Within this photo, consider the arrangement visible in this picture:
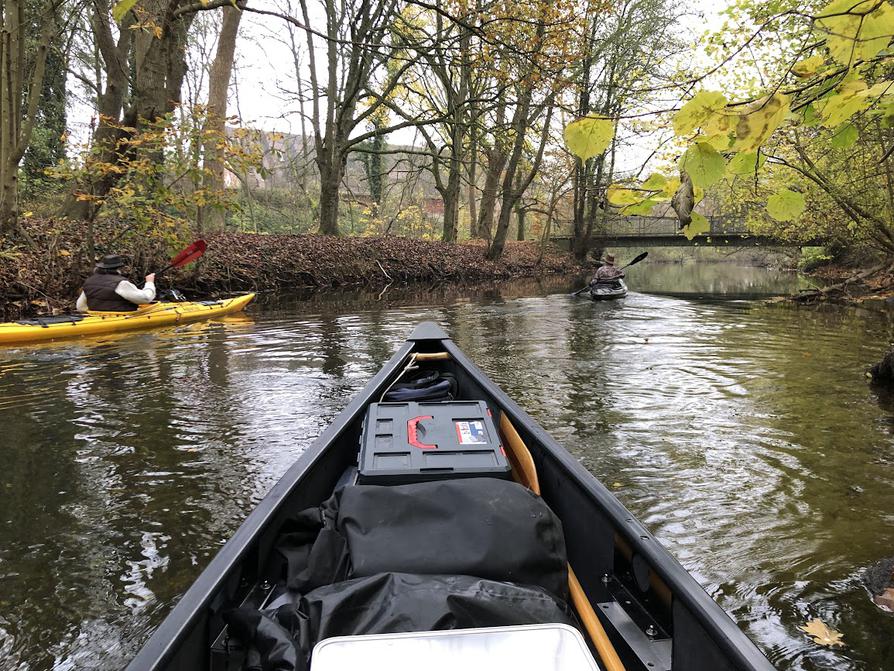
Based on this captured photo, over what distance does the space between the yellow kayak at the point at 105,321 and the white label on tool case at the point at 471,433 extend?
775cm

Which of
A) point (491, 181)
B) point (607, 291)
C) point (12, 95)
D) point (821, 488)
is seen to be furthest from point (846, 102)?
point (491, 181)

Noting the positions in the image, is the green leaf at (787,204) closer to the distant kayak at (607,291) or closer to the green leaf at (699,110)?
the green leaf at (699,110)

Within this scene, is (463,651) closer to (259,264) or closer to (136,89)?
(136,89)

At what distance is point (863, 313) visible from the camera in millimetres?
12133

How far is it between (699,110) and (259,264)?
15455mm

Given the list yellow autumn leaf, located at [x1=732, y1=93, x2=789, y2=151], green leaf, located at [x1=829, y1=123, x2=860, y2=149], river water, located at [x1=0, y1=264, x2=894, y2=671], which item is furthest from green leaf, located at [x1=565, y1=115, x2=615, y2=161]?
river water, located at [x1=0, y1=264, x2=894, y2=671]

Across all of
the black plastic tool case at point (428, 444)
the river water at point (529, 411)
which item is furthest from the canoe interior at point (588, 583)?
the river water at point (529, 411)

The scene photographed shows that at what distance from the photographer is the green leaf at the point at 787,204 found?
5.51 ft

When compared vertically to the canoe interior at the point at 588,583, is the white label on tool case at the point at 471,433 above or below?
above

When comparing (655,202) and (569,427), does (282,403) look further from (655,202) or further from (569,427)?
(655,202)

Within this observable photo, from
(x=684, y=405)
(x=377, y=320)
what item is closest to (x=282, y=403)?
(x=684, y=405)

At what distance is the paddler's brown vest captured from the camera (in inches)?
349

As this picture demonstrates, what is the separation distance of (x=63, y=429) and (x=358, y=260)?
1434 centimetres

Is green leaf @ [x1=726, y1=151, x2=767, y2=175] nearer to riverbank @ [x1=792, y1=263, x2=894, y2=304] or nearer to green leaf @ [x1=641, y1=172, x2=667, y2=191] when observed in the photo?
green leaf @ [x1=641, y1=172, x2=667, y2=191]
